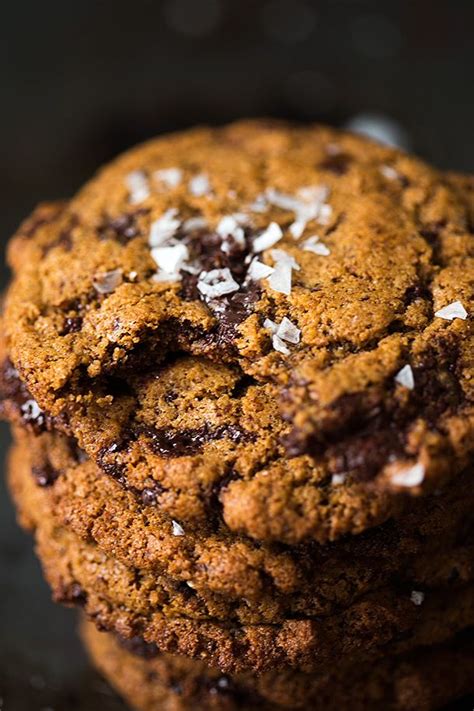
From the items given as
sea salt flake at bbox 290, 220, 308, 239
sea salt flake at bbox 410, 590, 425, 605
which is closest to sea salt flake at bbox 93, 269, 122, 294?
sea salt flake at bbox 290, 220, 308, 239

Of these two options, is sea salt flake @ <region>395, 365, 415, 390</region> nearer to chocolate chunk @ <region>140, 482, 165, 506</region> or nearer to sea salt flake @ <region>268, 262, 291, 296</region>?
sea salt flake @ <region>268, 262, 291, 296</region>

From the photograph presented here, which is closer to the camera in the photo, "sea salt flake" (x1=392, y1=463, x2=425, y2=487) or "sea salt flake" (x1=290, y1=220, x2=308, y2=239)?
"sea salt flake" (x1=392, y1=463, x2=425, y2=487)

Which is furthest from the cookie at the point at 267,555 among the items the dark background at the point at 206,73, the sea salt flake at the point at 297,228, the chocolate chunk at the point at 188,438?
the dark background at the point at 206,73

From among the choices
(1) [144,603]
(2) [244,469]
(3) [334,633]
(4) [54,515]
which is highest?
(2) [244,469]

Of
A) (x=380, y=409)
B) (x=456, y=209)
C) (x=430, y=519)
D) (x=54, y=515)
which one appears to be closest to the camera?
(x=380, y=409)

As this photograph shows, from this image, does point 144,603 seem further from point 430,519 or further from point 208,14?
point 208,14

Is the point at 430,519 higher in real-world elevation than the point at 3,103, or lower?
lower

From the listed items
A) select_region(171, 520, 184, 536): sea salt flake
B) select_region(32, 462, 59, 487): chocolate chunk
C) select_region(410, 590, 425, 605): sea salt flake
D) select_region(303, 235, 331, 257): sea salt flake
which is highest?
select_region(303, 235, 331, 257): sea salt flake

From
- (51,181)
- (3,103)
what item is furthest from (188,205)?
(3,103)
